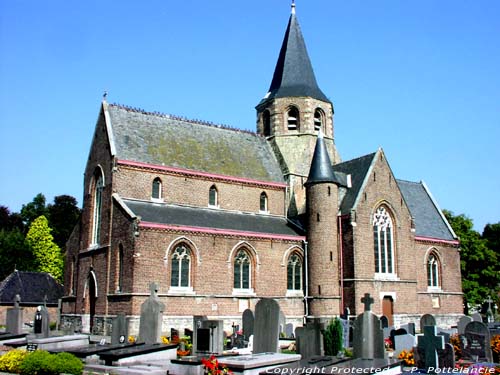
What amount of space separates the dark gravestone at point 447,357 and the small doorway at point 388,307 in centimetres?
1732

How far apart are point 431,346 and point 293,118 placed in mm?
24957

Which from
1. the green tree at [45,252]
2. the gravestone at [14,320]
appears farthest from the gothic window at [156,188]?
the green tree at [45,252]

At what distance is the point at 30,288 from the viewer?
41.0 metres

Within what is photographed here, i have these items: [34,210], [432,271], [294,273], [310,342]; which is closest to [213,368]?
[310,342]

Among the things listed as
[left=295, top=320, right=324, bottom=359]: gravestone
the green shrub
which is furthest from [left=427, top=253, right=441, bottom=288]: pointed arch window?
the green shrub

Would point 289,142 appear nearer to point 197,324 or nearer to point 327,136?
point 327,136

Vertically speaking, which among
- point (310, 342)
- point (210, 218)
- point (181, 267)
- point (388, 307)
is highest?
point (210, 218)

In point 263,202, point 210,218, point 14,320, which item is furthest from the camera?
point 263,202

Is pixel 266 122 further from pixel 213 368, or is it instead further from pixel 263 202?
pixel 213 368

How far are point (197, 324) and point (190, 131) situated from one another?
62.1 feet

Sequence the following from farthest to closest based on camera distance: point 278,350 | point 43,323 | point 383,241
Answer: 1. point 383,241
2. point 43,323
3. point 278,350

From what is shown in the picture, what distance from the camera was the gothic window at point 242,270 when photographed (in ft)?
96.3

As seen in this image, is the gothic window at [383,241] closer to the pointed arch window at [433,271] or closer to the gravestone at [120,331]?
the pointed arch window at [433,271]

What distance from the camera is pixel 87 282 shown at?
99.2ft
